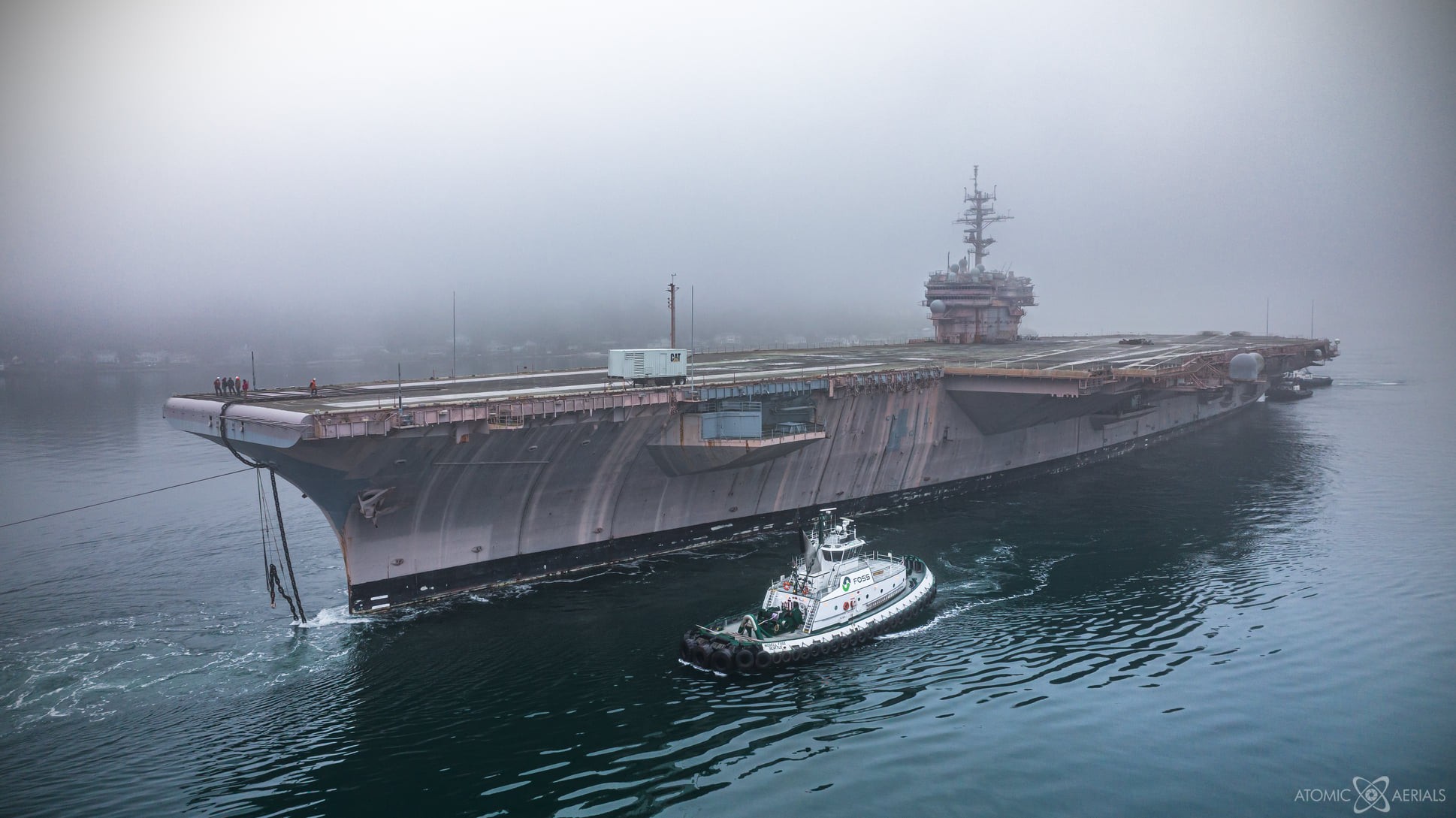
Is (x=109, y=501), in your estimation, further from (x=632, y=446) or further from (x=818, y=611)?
(x=818, y=611)

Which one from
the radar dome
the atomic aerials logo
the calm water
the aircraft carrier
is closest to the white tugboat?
the calm water

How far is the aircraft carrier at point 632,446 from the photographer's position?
63.9 feet

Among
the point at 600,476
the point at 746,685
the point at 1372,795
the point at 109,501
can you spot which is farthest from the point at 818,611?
the point at 109,501

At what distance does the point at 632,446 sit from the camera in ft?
75.3

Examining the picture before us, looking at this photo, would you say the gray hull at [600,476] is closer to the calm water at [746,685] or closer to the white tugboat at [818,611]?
the calm water at [746,685]

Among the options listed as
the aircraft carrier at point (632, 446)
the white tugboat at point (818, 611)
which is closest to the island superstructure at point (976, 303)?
the aircraft carrier at point (632, 446)

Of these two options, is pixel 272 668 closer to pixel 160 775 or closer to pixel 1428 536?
pixel 160 775

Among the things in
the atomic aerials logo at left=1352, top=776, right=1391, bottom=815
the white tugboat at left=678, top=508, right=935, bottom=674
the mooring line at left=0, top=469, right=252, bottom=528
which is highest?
the mooring line at left=0, top=469, right=252, bottom=528

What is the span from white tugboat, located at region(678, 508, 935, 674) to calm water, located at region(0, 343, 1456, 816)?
20.1 inches

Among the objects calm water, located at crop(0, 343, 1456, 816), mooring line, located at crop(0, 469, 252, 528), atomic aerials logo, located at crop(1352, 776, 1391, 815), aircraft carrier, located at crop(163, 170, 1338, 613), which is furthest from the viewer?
mooring line, located at crop(0, 469, 252, 528)

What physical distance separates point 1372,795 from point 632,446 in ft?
54.2

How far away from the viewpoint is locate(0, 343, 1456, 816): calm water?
13156 millimetres

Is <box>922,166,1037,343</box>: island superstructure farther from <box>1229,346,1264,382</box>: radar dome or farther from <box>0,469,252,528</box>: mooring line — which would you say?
<box>0,469,252,528</box>: mooring line

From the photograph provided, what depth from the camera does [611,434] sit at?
2238cm
